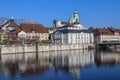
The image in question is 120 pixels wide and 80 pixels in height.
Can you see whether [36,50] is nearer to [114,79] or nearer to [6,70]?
[6,70]

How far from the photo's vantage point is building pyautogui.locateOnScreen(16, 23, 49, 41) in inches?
3568

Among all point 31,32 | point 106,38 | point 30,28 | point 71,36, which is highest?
point 30,28

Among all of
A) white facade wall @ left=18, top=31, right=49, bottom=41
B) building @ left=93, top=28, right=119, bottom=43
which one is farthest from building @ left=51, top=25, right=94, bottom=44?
building @ left=93, top=28, right=119, bottom=43

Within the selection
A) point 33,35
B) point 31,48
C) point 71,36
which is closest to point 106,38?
point 71,36

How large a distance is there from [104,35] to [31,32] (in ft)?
102

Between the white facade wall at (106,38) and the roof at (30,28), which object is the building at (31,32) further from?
the white facade wall at (106,38)

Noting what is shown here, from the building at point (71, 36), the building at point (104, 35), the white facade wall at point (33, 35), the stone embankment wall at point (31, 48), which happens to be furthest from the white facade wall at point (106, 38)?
the white facade wall at point (33, 35)

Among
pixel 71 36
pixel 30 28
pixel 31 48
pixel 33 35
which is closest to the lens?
pixel 31 48

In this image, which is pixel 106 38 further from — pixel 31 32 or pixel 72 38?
pixel 31 32

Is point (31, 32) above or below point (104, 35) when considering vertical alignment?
above

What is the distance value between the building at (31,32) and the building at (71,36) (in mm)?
3600

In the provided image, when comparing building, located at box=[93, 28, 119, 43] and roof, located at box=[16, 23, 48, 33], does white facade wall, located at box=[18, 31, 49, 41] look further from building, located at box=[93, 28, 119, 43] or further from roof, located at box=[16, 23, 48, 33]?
building, located at box=[93, 28, 119, 43]

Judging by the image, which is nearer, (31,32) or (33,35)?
(33,35)

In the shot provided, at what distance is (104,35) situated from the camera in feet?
372
